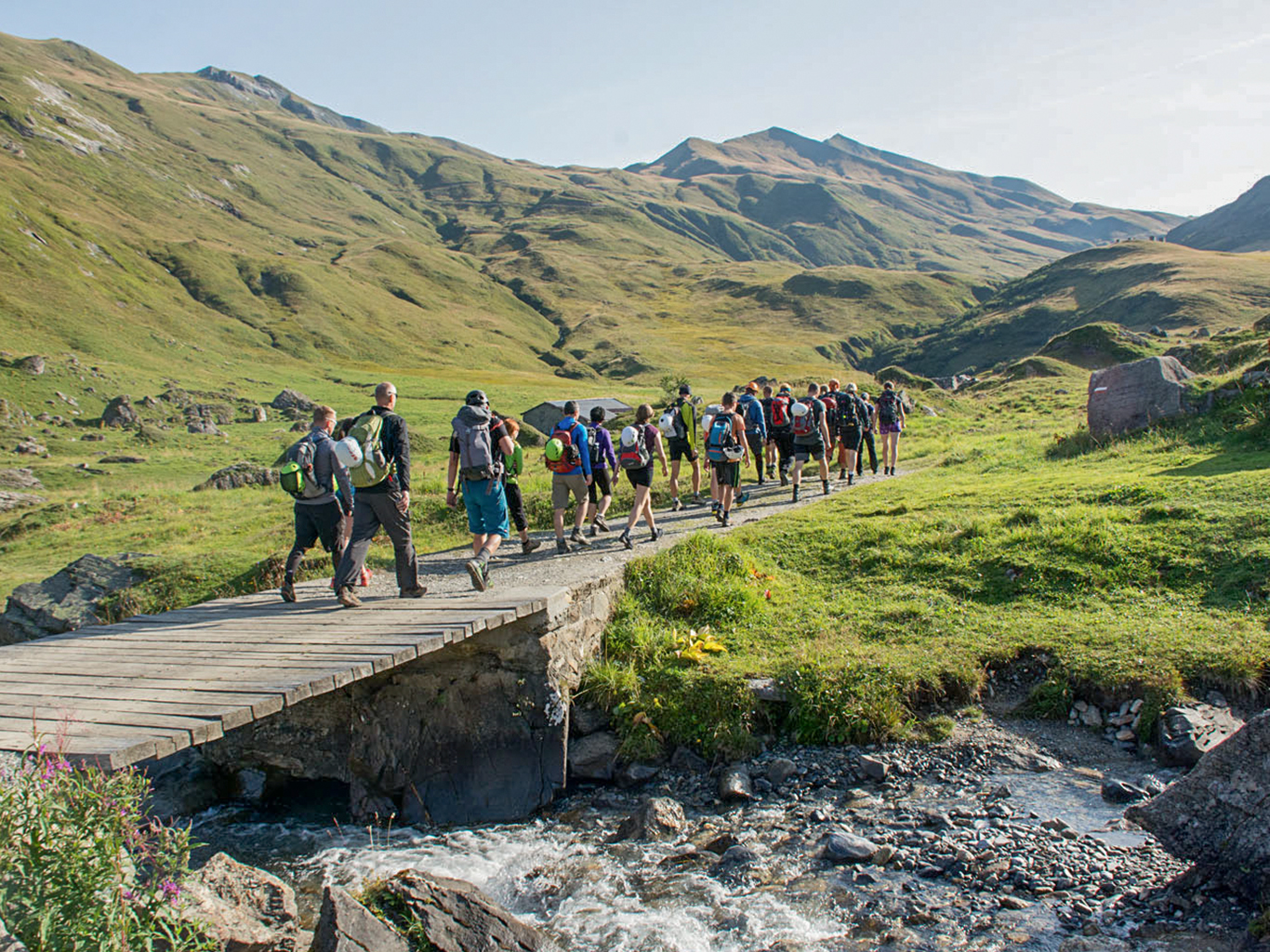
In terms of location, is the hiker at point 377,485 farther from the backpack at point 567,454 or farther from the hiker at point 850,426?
the hiker at point 850,426

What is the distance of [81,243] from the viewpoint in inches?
4439

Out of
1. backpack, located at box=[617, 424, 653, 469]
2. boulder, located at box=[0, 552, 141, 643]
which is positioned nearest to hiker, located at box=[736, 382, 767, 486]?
backpack, located at box=[617, 424, 653, 469]

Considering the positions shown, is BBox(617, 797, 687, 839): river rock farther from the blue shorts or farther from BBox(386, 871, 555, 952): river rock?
the blue shorts

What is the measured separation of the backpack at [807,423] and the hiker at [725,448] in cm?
261

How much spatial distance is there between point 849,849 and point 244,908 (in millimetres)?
5252

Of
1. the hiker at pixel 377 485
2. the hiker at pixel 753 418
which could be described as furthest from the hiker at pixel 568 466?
the hiker at pixel 753 418

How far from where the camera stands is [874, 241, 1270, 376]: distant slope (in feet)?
250

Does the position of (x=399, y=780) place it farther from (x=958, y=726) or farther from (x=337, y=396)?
(x=337, y=396)

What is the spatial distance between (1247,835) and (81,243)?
455 feet

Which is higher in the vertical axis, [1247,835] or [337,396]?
[337,396]

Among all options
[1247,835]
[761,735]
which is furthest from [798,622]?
[1247,835]

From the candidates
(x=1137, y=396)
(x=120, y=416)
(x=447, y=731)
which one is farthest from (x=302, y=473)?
(x=120, y=416)

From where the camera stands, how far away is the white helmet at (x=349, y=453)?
30.9 feet

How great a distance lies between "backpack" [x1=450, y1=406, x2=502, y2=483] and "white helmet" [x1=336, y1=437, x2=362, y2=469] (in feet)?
6.78
